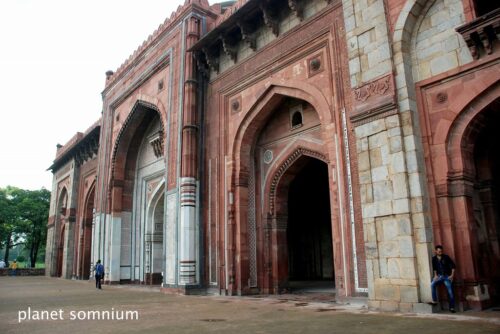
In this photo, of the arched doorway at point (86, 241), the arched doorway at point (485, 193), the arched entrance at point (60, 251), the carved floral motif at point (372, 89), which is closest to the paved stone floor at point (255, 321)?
the arched doorway at point (485, 193)

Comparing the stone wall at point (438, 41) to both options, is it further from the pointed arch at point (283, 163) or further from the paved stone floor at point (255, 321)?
the paved stone floor at point (255, 321)

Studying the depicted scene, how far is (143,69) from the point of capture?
13820mm

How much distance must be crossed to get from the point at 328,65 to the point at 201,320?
16.8 ft

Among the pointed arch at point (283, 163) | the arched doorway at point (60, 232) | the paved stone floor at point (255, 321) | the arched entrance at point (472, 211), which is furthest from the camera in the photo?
the arched doorway at point (60, 232)

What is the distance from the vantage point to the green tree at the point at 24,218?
3156 cm

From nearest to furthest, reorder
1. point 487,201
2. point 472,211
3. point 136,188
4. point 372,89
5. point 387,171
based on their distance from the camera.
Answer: point 472,211 → point 387,171 → point 487,201 → point 372,89 → point 136,188

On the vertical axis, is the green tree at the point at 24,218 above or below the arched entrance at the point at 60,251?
above

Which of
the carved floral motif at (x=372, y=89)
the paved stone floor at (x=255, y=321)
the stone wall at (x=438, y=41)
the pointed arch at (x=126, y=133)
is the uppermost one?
the pointed arch at (x=126, y=133)

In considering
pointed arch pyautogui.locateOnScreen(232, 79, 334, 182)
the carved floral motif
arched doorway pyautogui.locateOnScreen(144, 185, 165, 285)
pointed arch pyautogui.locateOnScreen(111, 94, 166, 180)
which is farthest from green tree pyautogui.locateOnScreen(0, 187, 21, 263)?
the carved floral motif

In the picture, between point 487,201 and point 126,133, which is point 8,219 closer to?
point 126,133

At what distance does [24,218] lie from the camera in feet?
106

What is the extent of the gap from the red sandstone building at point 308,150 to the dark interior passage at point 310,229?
5 centimetres

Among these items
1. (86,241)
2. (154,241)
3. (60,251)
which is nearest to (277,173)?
(154,241)

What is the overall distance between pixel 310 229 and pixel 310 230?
34mm
